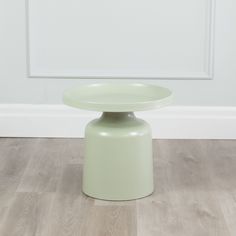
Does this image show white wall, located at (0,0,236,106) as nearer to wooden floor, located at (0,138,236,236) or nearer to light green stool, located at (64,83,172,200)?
wooden floor, located at (0,138,236,236)

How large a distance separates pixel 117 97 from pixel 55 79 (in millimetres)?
689

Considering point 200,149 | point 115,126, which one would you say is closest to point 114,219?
point 115,126

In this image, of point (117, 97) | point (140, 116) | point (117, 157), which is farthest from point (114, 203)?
point (140, 116)

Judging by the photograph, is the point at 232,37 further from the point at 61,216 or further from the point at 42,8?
the point at 61,216

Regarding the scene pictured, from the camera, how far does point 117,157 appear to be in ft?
7.38

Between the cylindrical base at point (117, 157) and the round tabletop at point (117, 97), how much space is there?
9 cm

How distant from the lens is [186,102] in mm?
3033

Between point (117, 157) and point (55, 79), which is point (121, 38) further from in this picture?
point (117, 157)

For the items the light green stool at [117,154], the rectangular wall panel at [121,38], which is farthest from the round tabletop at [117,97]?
the rectangular wall panel at [121,38]

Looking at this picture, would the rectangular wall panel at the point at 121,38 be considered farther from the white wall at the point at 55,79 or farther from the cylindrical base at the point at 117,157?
the cylindrical base at the point at 117,157

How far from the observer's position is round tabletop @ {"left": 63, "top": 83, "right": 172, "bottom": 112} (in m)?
2.17

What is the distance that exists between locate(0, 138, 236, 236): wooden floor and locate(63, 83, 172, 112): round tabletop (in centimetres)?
34

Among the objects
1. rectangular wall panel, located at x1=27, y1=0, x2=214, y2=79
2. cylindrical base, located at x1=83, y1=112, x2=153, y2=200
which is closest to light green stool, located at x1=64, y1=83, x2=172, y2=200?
cylindrical base, located at x1=83, y1=112, x2=153, y2=200

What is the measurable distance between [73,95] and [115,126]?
215 millimetres
